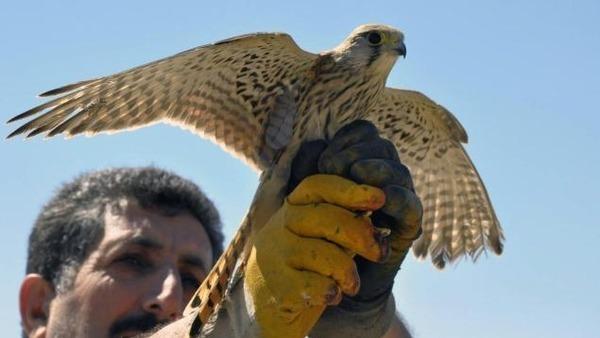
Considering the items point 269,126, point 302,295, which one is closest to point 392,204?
point 302,295

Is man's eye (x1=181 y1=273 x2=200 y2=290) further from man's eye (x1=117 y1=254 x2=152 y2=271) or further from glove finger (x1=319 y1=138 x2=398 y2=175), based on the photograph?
glove finger (x1=319 y1=138 x2=398 y2=175)

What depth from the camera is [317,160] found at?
4043 mm

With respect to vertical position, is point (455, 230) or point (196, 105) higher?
point (196, 105)

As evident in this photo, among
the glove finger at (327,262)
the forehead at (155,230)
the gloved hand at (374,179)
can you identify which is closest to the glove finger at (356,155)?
the gloved hand at (374,179)

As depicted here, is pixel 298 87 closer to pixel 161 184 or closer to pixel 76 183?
pixel 161 184

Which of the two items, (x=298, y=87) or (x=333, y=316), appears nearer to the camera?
(x=333, y=316)

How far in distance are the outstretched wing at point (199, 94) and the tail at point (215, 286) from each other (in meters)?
0.59

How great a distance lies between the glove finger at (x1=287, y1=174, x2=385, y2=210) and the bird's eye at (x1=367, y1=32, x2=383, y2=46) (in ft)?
4.76

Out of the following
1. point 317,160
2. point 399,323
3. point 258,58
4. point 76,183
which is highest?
point 258,58

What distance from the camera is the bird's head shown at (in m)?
4.97

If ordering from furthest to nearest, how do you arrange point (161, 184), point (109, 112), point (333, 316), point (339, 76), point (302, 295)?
point (161, 184), point (339, 76), point (109, 112), point (333, 316), point (302, 295)

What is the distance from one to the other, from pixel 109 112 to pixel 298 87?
0.88 meters

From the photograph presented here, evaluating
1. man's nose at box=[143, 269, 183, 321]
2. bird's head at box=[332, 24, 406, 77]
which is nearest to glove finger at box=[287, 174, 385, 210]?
man's nose at box=[143, 269, 183, 321]

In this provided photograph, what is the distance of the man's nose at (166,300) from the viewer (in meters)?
4.76
